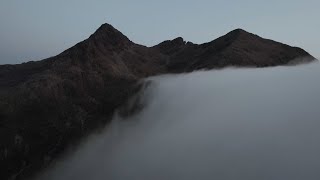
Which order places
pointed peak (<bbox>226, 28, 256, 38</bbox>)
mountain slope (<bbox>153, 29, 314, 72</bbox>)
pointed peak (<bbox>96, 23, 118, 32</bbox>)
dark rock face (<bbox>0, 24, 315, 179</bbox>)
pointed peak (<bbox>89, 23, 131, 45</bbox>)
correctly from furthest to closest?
pointed peak (<bbox>226, 28, 256, 38</bbox>) → pointed peak (<bbox>96, 23, 118, 32</bbox>) → pointed peak (<bbox>89, 23, 131, 45</bbox>) → mountain slope (<bbox>153, 29, 314, 72</bbox>) → dark rock face (<bbox>0, 24, 315, 179</bbox>)

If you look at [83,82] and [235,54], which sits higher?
[235,54]

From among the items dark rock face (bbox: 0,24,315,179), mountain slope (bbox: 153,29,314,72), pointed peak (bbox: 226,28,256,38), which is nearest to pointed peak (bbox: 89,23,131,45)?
dark rock face (bbox: 0,24,315,179)

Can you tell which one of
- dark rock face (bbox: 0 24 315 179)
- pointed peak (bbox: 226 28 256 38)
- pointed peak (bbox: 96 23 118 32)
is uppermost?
pointed peak (bbox: 96 23 118 32)

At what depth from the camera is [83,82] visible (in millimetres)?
81750

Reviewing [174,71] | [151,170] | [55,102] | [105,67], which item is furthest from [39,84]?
[174,71]

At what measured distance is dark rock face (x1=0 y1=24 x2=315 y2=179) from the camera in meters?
70.2

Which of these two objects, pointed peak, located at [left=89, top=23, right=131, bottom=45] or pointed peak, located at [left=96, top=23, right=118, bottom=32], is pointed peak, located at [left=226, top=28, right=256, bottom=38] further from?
pointed peak, located at [left=96, top=23, right=118, bottom=32]

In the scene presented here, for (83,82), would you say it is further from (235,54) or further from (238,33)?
(238,33)

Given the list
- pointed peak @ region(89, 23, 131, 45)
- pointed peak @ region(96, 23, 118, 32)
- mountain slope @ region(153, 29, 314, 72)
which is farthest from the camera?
pointed peak @ region(96, 23, 118, 32)

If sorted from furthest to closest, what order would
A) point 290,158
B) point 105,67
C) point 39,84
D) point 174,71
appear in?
point 174,71 < point 105,67 < point 39,84 < point 290,158

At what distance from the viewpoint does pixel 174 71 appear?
95688mm

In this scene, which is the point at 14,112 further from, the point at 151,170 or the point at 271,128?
the point at 271,128

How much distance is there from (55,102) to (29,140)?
773 cm

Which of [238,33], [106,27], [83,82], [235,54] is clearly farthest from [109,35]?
[238,33]
